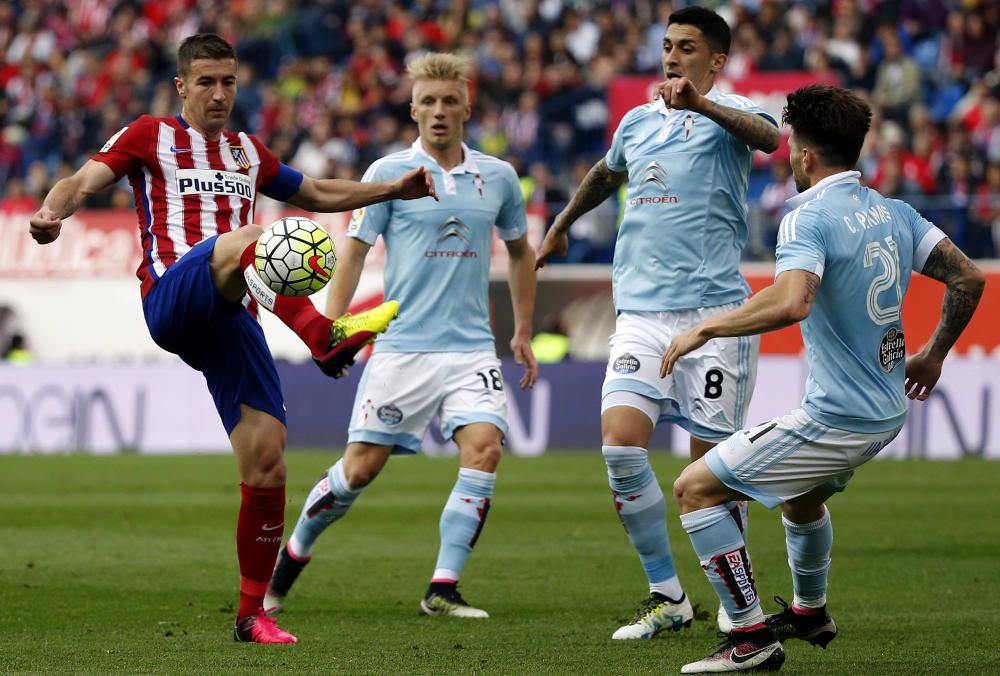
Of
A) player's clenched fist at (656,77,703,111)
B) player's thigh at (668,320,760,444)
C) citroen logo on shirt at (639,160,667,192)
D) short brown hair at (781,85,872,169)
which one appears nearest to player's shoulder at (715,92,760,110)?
citroen logo on shirt at (639,160,667,192)

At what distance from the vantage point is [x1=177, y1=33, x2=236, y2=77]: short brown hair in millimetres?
6406

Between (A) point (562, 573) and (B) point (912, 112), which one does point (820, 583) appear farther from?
(B) point (912, 112)

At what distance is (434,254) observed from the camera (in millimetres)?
7895

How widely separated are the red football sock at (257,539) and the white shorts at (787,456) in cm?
193

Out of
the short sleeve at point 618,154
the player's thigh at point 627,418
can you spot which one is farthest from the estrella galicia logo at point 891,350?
the short sleeve at point 618,154

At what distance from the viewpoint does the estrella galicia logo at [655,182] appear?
712cm

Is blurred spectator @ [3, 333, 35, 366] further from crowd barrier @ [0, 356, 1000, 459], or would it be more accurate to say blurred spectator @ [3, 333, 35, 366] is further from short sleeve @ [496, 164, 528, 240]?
short sleeve @ [496, 164, 528, 240]

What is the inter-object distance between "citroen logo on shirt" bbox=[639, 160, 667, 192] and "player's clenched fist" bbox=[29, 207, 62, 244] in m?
2.73

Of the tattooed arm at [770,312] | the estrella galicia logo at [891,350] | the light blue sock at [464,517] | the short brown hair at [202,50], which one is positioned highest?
the short brown hair at [202,50]

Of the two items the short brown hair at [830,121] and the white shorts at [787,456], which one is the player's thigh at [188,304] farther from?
the short brown hair at [830,121]

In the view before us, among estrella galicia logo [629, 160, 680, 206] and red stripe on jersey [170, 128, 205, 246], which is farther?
estrella galicia logo [629, 160, 680, 206]

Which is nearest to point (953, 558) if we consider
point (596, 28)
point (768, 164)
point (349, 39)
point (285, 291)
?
point (285, 291)

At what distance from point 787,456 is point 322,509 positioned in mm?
2885

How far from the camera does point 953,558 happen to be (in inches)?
371
